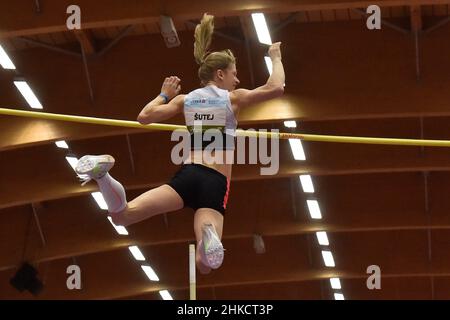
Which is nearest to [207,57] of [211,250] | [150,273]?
[211,250]

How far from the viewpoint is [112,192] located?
9.30 meters

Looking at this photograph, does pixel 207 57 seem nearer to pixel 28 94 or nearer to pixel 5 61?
pixel 5 61

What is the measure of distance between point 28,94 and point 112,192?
930 cm

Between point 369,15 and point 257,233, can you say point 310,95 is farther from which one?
point 257,233

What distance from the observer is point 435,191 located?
22484 mm

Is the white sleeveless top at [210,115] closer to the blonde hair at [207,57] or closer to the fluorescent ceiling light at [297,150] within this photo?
the blonde hair at [207,57]

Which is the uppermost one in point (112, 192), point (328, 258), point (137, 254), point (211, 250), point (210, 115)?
point (137, 254)

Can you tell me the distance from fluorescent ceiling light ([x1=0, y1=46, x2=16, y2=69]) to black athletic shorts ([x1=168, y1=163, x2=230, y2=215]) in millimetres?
8624

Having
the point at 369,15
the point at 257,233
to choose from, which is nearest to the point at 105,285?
the point at 257,233

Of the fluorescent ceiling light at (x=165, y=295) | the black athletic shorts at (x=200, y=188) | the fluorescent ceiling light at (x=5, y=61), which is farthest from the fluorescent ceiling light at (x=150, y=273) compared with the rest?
the black athletic shorts at (x=200, y=188)

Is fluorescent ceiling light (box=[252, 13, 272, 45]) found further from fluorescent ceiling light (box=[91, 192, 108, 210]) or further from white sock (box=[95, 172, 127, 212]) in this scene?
white sock (box=[95, 172, 127, 212])

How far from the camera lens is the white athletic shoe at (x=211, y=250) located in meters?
9.12

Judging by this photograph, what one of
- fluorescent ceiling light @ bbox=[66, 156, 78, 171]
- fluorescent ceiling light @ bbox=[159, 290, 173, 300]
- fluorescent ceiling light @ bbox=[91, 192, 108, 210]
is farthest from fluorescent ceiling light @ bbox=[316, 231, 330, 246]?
fluorescent ceiling light @ bbox=[66, 156, 78, 171]

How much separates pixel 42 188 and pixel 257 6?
22.3ft
